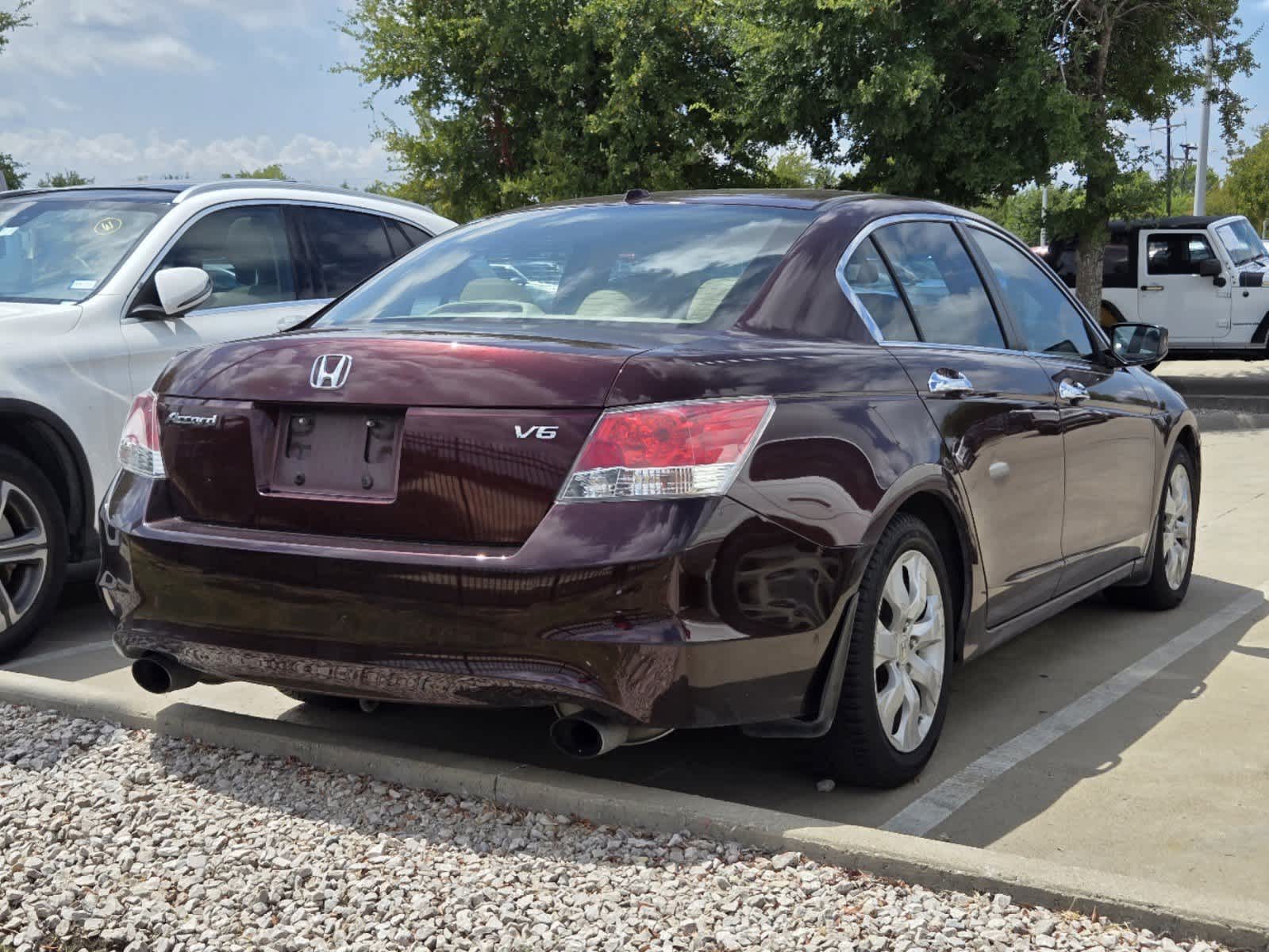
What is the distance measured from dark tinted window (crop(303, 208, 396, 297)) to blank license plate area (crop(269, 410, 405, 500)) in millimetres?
3774

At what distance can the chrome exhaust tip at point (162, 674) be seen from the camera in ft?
12.9

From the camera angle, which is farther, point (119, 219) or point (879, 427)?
point (119, 219)

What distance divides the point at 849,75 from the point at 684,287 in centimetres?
1713

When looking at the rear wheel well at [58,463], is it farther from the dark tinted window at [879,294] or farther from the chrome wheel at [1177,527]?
the chrome wheel at [1177,527]

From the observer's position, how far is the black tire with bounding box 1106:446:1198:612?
20.9ft

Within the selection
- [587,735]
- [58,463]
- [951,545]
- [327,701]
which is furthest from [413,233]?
[587,735]

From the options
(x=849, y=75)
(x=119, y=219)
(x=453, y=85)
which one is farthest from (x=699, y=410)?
(x=453, y=85)

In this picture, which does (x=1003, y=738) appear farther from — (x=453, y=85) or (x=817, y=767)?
(x=453, y=85)

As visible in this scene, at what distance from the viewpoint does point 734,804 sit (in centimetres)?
348

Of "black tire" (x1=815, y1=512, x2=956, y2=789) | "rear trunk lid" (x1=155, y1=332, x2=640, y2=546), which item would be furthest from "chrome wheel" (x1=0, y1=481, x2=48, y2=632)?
"black tire" (x1=815, y1=512, x2=956, y2=789)

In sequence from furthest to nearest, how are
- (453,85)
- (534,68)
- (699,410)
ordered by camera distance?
(453,85)
(534,68)
(699,410)

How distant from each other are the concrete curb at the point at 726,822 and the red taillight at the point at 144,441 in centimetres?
73

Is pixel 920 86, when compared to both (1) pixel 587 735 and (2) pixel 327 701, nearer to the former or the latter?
(2) pixel 327 701

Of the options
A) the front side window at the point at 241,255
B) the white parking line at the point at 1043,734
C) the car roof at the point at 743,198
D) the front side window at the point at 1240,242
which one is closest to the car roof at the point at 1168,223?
the front side window at the point at 1240,242
